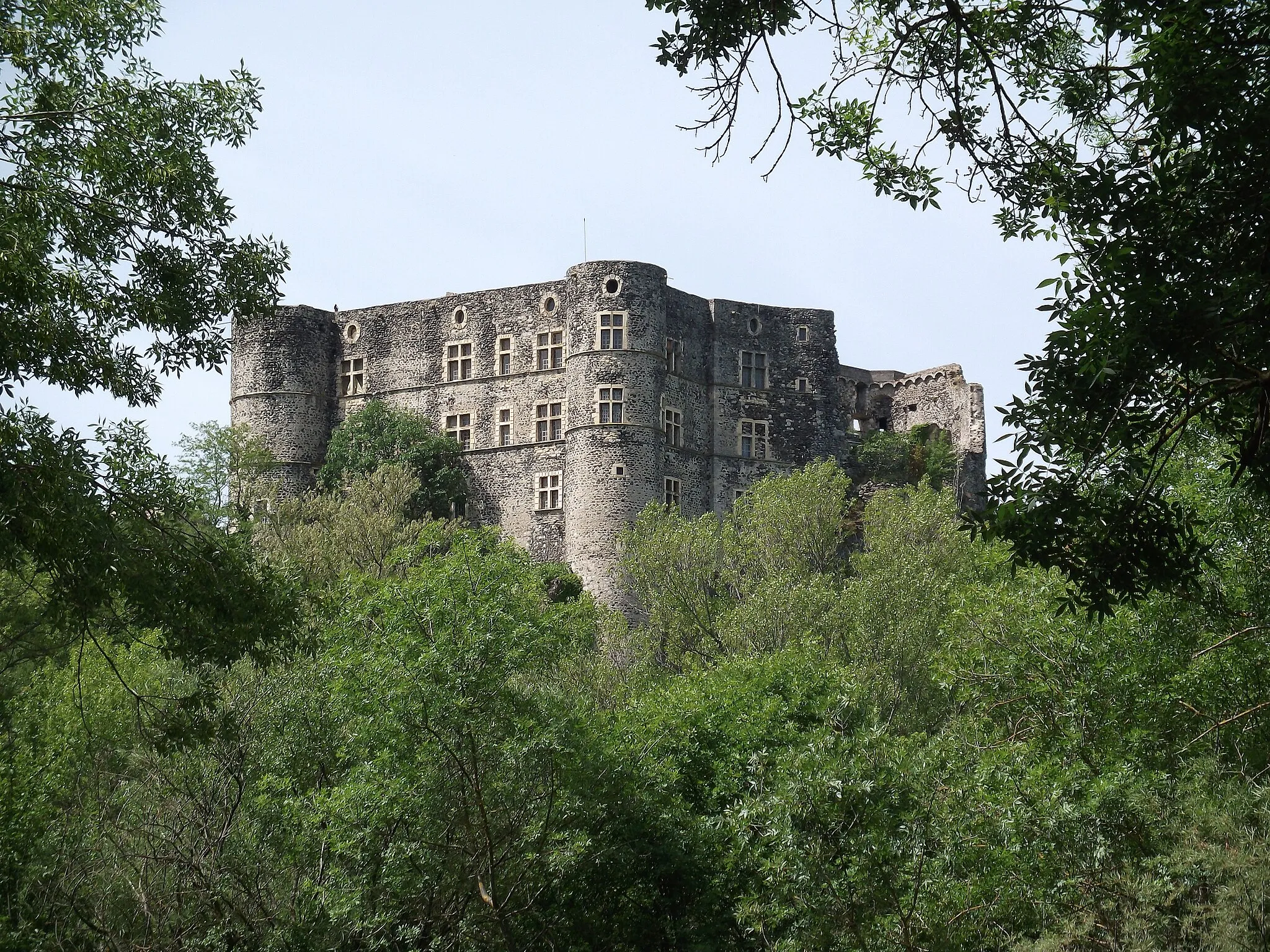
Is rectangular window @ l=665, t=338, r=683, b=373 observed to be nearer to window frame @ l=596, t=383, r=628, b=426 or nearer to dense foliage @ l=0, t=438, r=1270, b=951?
window frame @ l=596, t=383, r=628, b=426

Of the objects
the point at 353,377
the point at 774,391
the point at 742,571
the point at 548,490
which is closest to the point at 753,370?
the point at 774,391

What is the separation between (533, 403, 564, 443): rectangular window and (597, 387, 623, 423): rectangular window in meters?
1.79

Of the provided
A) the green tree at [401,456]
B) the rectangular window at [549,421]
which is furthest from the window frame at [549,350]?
the green tree at [401,456]

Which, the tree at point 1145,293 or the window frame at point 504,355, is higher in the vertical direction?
the window frame at point 504,355

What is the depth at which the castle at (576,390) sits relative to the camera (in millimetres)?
44281

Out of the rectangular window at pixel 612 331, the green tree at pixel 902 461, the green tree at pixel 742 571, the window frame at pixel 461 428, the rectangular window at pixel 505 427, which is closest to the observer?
the green tree at pixel 742 571

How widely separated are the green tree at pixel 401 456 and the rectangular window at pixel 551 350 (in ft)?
12.8

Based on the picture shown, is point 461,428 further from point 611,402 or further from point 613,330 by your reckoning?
point 613,330

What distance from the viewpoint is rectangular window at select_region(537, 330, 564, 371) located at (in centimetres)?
4600

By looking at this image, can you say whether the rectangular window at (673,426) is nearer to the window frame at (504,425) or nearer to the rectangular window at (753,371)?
the rectangular window at (753,371)

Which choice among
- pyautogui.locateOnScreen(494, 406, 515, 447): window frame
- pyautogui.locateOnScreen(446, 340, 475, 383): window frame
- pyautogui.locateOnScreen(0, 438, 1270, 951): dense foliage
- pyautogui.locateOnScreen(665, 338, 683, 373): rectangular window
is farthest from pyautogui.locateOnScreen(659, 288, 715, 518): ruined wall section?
pyautogui.locateOnScreen(0, 438, 1270, 951): dense foliage

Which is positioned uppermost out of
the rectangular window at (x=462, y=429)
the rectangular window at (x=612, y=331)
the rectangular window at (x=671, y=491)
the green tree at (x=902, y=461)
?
the rectangular window at (x=612, y=331)

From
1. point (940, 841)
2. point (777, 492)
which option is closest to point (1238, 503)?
point (940, 841)

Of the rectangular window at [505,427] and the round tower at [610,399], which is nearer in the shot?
the round tower at [610,399]
